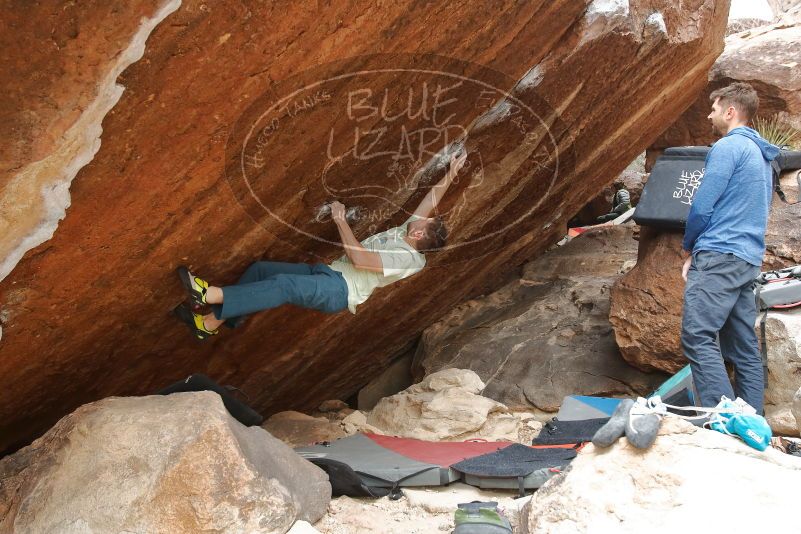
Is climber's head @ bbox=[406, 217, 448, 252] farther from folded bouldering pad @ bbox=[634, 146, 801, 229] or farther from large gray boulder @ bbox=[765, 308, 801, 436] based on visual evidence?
large gray boulder @ bbox=[765, 308, 801, 436]

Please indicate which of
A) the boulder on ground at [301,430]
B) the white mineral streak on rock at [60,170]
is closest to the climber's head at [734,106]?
the white mineral streak on rock at [60,170]

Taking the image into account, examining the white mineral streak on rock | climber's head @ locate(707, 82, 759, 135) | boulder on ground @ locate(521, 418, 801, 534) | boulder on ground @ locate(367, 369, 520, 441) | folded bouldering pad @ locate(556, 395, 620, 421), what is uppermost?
the white mineral streak on rock

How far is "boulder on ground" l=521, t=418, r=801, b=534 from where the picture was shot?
2.22 meters

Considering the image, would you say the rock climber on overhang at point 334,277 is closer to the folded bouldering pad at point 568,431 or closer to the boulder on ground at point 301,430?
the boulder on ground at point 301,430

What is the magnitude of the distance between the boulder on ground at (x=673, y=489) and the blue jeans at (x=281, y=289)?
180cm

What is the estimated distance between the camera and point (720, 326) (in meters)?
3.51

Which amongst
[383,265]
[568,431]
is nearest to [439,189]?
[383,265]

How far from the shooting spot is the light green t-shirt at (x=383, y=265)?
4.23 meters

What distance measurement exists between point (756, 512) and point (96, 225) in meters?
2.76

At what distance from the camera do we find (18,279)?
3.06 meters

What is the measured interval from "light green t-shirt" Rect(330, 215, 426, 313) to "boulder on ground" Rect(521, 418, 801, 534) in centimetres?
188

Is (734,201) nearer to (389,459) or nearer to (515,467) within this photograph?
(515,467)

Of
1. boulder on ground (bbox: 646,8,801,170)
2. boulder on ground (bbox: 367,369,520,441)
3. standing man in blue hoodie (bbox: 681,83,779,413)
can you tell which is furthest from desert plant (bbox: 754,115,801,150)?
boulder on ground (bbox: 367,369,520,441)

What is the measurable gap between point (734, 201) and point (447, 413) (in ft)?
8.02
